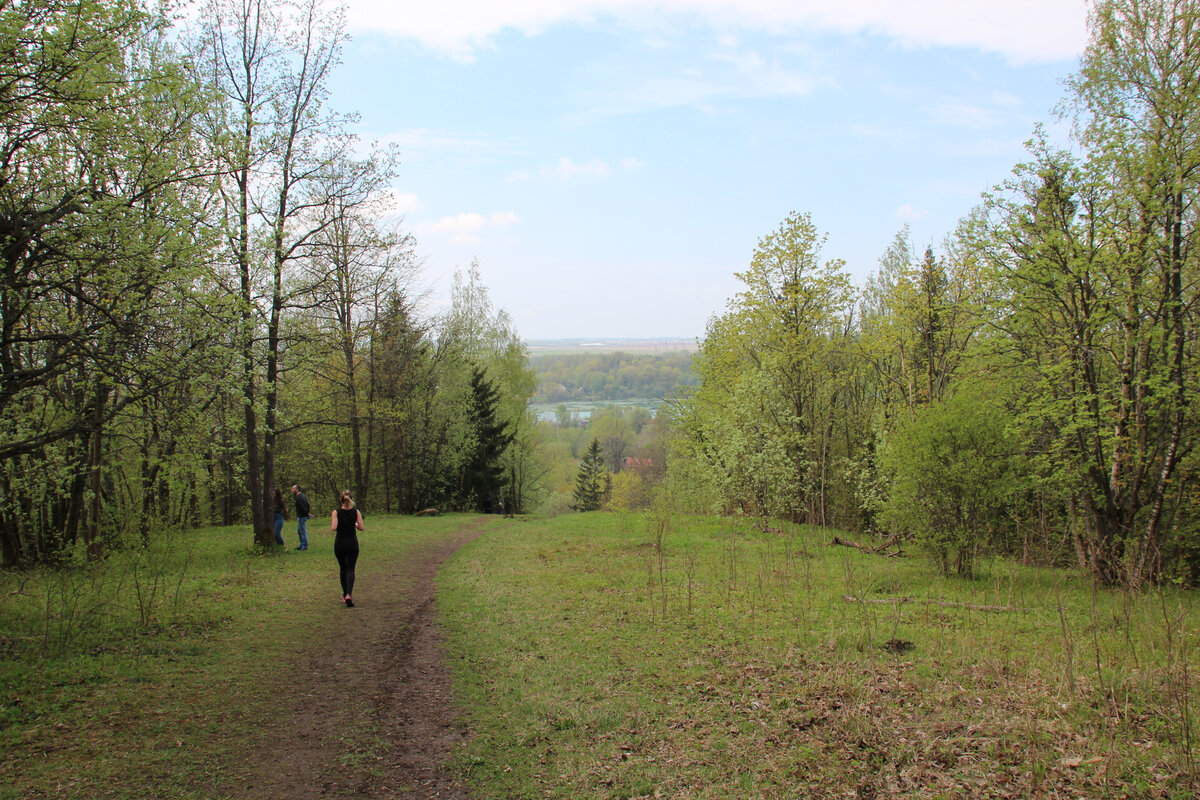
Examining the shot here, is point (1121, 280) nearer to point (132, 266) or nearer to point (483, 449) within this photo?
point (132, 266)

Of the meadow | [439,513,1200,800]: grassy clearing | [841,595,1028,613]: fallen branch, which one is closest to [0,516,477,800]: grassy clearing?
the meadow

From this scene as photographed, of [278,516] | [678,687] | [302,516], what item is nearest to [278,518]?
[278,516]

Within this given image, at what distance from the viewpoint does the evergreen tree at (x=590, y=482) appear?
5172cm

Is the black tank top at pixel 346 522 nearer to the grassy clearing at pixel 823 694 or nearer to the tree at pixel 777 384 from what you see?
the grassy clearing at pixel 823 694

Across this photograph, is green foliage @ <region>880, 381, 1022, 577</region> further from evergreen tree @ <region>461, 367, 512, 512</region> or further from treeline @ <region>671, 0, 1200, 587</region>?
evergreen tree @ <region>461, 367, 512, 512</region>

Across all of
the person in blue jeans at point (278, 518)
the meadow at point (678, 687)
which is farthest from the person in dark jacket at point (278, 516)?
the meadow at point (678, 687)

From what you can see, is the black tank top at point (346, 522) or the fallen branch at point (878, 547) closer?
the black tank top at point (346, 522)

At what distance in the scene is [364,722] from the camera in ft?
19.3

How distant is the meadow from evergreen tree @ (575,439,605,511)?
40.4m

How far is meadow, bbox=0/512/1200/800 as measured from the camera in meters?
4.59

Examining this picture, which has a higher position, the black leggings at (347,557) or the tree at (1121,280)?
the tree at (1121,280)

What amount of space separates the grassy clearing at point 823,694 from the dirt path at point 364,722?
34cm

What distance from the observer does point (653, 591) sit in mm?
11023

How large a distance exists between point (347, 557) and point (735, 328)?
17.2m
